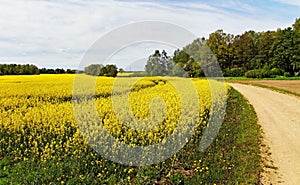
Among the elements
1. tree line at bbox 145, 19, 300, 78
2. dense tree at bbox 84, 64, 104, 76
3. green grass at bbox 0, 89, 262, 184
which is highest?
tree line at bbox 145, 19, 300, 78

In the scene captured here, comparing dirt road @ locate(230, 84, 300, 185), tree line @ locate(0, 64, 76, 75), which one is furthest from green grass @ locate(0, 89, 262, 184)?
tree line @ locate(0, 64, 76, 75)

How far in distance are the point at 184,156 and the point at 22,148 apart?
12.8 ft

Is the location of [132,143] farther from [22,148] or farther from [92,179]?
[22,148]

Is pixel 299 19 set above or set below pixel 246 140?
above

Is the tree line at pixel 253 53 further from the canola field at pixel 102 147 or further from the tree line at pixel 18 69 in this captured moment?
the canola field at pixel 102 147

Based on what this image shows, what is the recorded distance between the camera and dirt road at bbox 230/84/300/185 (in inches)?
269

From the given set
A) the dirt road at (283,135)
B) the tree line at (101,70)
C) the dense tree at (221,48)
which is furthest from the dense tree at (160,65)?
the dense tree at (221,48)

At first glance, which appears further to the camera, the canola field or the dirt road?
the dirt road

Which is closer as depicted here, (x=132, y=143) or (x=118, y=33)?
(x=132, y=143)

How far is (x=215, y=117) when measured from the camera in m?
10.7

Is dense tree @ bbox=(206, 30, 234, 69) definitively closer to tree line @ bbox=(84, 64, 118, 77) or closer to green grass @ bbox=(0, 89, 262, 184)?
tree line @ bbox=(84, 64, 118, 77)

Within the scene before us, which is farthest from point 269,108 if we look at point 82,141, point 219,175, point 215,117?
point 82,141

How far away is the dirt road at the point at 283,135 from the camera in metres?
6.83

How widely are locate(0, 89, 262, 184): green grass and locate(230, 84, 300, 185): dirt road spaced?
53 cm
